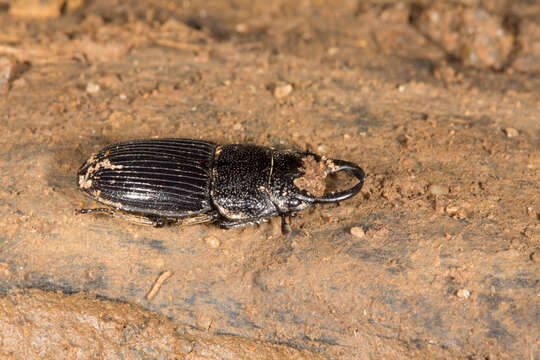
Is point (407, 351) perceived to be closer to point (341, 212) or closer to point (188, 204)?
point (341, 212)

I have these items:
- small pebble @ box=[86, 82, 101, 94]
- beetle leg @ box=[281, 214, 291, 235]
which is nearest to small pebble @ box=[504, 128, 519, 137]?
beetle leg @ box=[281, 214, 291, 235]

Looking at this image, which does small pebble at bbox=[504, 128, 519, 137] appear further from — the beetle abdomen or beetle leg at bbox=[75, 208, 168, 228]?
beetle leg at bbox=[75, 208, 168, 228]

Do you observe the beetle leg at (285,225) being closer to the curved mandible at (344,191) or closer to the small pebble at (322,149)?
the curved mandible at (344,191)

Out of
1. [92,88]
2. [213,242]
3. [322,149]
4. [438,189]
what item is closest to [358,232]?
[438,189]

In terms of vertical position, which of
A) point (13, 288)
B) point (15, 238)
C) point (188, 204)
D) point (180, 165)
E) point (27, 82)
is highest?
point (27, 82)

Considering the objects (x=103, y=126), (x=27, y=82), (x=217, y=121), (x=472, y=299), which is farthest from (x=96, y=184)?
(x=472, y=299)

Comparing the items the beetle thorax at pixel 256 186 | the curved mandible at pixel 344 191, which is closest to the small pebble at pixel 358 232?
the curved mandible at pixel 344 191

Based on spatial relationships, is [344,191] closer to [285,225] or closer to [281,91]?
[285,225]
